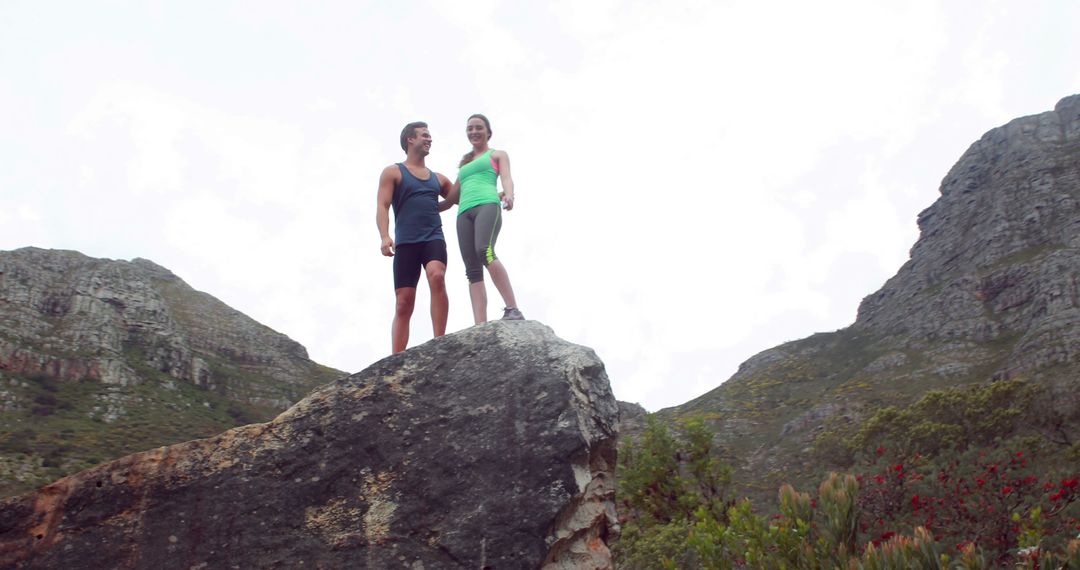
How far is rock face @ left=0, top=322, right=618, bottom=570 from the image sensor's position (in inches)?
180

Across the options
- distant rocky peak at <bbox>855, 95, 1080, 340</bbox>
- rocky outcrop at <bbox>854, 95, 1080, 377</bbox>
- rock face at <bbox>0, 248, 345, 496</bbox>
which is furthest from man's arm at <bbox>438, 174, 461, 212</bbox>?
distant rocky peak at <bbox>855, 95, 1080, 340</bbox>

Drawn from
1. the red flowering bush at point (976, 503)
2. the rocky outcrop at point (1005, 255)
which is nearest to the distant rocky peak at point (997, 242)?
the rocky outcrop at point (1005, 255)

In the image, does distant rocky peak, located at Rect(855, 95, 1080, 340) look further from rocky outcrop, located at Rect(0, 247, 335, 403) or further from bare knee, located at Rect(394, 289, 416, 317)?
bare knee, located at Rect(394, 289, 416, 317)

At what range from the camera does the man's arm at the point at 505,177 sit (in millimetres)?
6383

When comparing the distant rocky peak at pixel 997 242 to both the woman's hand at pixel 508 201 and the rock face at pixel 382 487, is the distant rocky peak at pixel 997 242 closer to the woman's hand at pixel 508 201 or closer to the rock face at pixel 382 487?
the woman's hand at pixel 508 201

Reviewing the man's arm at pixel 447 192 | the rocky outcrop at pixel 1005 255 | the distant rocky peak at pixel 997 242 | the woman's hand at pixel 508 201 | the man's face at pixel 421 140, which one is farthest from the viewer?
the distant rocky peak at pixel 997 242

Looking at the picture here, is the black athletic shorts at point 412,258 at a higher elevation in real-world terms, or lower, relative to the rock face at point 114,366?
lower

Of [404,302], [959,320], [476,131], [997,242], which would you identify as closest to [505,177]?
[476,131]

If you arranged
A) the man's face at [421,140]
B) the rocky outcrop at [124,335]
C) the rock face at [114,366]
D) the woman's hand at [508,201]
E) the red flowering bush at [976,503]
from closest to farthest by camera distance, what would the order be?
the woman's hand at [508,201] < the man's face at [421,140] < the red flowering bush at [976,503] < the rock face at [114,366] < the rocky outcrop at [124,335]

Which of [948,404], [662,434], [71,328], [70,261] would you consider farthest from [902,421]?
[70,261]

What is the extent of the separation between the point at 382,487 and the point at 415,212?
235 cm

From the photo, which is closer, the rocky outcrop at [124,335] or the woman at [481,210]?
the woman at [481,210]

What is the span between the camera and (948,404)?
83.0 ft

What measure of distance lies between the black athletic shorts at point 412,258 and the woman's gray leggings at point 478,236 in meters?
0.23
